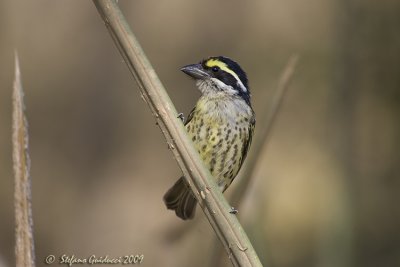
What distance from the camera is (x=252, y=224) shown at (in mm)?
2980

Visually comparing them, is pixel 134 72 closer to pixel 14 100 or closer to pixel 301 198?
pixel 14 100

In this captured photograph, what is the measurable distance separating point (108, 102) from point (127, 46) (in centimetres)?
418

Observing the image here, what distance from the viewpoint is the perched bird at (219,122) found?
3400 mm

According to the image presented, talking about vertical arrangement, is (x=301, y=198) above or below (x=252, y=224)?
below

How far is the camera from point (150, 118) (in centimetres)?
627

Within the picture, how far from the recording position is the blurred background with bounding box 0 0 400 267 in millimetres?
5047

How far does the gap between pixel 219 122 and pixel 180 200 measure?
41 cm

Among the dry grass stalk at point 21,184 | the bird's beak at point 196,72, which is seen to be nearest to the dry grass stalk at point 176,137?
the dry grass stalk at point 21,184

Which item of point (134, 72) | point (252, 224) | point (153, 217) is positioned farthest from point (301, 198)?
point (134, 72)

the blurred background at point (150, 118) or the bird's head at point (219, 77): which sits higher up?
the bird's head at point (219, 77)

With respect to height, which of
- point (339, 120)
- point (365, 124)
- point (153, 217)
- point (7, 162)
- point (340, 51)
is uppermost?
point (340, 51)

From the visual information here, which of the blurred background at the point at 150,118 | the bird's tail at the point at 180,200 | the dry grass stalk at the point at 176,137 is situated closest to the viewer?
the dry grass stalk at the point at 176,137

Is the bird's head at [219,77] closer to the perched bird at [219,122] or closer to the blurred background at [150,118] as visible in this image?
the perched bird at [219,122]

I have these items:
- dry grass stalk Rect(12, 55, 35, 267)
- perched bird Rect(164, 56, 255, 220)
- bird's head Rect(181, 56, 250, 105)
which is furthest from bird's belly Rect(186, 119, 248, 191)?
dry grass stalk Rect(12, 55, 35, 267)
